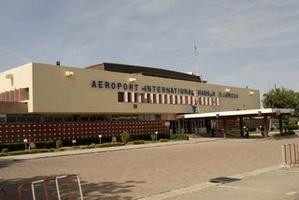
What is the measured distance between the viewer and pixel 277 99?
3310 inches

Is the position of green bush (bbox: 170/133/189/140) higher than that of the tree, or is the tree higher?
the tree

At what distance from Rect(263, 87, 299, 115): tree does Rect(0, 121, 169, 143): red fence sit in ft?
120

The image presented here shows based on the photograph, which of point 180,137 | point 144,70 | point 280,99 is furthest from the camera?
point 280,99

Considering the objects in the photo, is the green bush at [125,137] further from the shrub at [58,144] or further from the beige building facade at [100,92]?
the shrub at [58,144]

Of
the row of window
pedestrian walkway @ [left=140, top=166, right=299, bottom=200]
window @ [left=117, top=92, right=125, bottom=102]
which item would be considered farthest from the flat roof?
pedestrian walkway @ [left=140, top=166, right=299, bottom=200]

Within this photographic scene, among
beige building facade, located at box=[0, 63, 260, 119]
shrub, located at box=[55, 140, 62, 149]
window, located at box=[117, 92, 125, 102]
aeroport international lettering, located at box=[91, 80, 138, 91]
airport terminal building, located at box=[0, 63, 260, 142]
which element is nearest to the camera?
shrub, located at box=[55, 140, 62, 149]

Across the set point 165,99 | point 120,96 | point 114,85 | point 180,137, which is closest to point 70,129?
point 114,85

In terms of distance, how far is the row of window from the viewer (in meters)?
51.9

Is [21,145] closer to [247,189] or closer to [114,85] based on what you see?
[114,85]

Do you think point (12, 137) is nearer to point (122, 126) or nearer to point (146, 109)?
point (122, 126)

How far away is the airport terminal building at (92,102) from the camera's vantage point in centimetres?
4094

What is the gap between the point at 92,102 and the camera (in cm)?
4675

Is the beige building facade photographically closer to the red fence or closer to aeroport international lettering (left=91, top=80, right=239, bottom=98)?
aeroport international lettering (left=91, top=80, right=239, bottom=98)

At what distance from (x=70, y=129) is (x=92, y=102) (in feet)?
13.7
